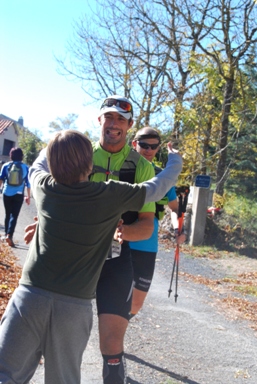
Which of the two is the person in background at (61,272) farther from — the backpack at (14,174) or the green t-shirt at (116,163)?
the backpack at (14,174)

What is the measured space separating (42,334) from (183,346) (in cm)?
339

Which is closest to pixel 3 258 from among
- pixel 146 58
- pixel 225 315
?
pixel 225 315

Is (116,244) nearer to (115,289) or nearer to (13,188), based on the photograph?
(115,289)

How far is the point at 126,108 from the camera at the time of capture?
3.64m

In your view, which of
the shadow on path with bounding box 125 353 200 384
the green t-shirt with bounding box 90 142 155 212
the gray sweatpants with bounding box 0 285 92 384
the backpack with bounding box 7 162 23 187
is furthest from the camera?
the backpack with bounding box 7 162 23 187

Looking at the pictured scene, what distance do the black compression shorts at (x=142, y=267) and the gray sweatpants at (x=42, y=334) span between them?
2017 mm

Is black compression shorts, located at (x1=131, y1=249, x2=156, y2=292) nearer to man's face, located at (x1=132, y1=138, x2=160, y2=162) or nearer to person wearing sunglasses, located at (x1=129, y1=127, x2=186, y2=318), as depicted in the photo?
person wearing sunglasses, located at (x1=129, y1=127, x2=186, y2=318)

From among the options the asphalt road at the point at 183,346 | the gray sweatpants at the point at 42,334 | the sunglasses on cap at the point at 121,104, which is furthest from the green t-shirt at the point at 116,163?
the asphalt road at the point at 183,346

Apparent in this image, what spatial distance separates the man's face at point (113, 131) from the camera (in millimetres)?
3645

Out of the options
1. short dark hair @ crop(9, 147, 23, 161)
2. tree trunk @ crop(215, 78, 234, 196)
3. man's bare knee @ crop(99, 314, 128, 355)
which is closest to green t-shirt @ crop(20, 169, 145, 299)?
man's bare knee @ crop(99, 314, 128, 355)

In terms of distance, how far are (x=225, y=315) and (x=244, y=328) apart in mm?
638

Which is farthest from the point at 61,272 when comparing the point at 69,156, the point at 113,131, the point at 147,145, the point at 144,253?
the point at 147,145

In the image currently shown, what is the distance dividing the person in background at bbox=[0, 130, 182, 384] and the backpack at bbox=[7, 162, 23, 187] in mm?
7803

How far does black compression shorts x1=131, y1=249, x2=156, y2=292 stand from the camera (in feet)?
14.8
